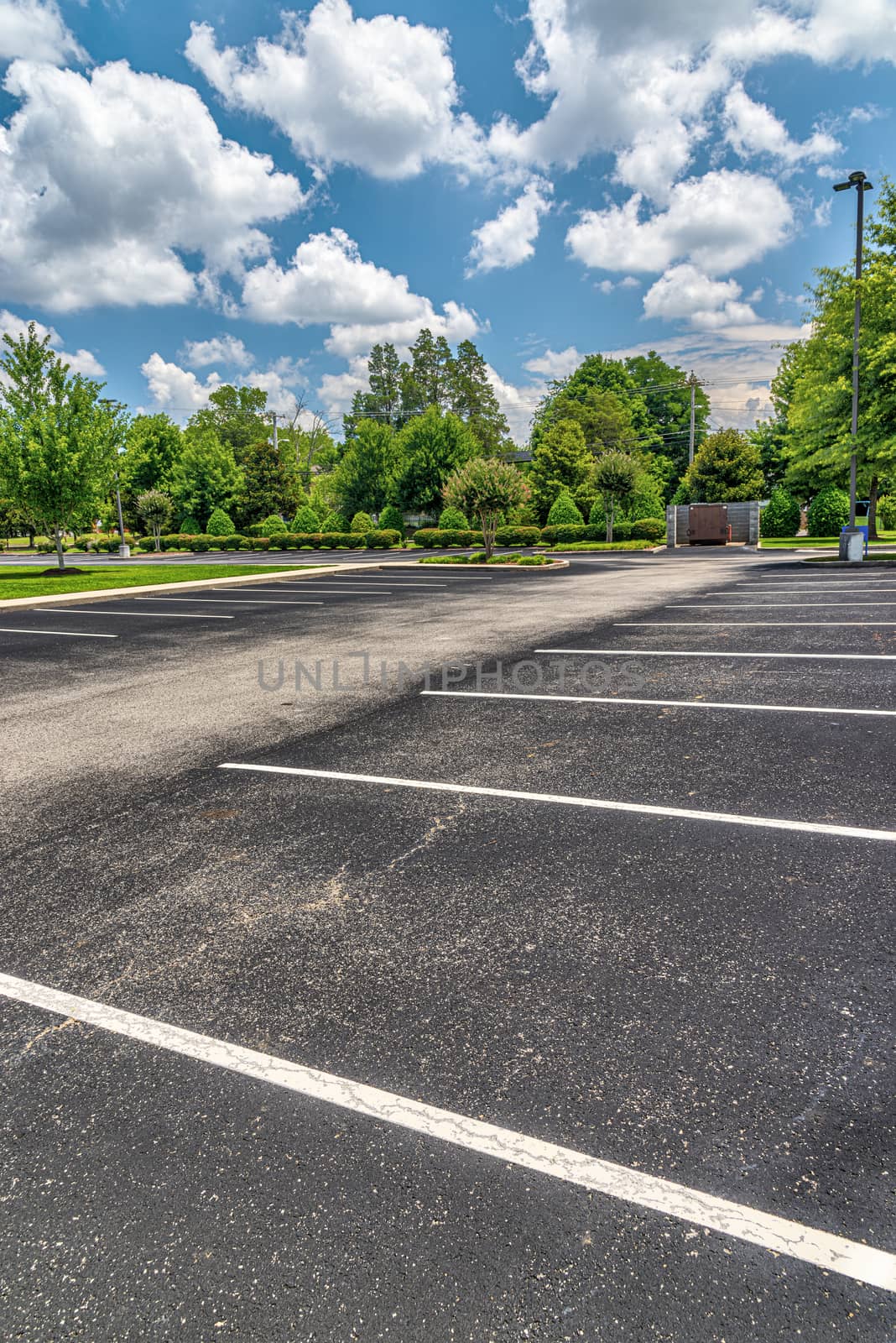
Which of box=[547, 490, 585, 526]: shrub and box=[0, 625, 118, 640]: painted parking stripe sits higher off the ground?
box=[547, 490, 585, 526]: shrub

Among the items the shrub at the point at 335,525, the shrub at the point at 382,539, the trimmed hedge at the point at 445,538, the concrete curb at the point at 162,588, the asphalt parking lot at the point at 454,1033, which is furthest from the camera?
the shrub at the point at 335,525

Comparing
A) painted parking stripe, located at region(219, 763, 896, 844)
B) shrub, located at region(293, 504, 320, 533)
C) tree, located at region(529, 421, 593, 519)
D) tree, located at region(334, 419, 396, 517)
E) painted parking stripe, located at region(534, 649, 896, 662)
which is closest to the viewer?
painted parking stripe, located at region(219, 763, 896, 844)

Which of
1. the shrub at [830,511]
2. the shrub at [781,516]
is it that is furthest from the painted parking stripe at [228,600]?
the shrub at [781,516]

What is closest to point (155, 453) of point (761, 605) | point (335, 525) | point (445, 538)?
point (335, 525)

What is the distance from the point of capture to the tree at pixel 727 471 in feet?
151

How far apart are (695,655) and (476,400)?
82167mm

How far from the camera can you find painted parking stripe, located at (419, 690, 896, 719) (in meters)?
6.39

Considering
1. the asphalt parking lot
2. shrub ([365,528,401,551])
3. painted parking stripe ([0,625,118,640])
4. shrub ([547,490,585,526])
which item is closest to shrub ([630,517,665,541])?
shrub ([547,490,585,526])

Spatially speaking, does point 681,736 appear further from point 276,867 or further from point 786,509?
point 786,509

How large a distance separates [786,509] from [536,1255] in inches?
1622

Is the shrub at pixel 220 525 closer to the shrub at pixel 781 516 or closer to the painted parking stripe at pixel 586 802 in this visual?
the shrub at pixel 781 516

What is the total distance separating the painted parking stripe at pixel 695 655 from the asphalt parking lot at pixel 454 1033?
99.6 inches

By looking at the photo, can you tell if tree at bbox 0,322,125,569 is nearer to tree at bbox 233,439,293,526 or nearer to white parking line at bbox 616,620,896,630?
white parking line at bbox 616,620,896,630

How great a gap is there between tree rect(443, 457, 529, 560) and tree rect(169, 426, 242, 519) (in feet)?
123
